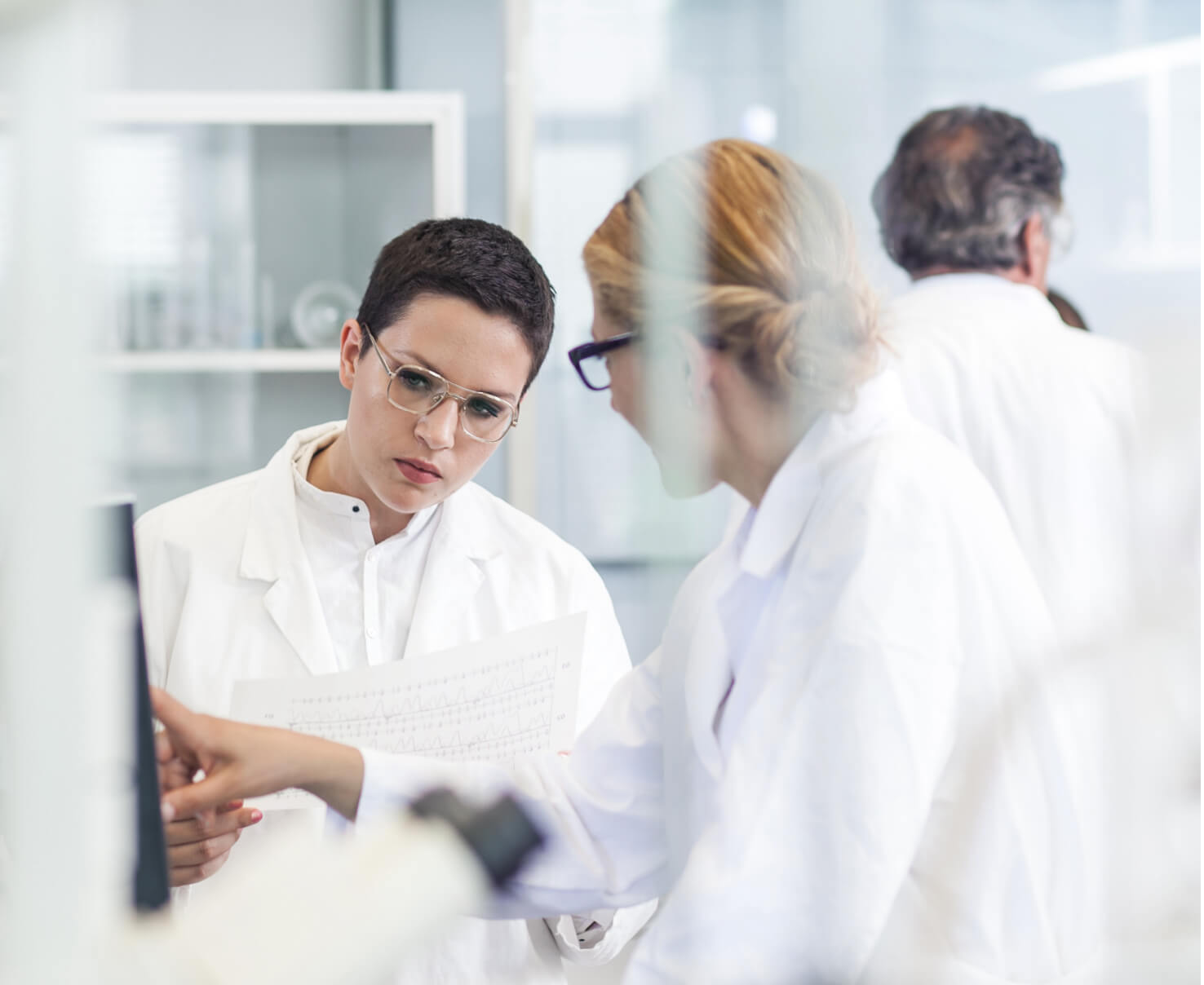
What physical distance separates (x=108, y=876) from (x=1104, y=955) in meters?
0.46

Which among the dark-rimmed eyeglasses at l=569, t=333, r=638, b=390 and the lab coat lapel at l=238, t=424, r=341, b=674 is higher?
the dark-rimmed eyeglasses at l=569, t=333, r=638, b=390

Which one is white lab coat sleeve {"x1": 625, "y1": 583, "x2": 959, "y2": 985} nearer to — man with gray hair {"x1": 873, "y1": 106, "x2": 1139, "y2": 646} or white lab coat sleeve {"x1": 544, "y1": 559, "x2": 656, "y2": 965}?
man with gray hair {"x1": 873, "y1": 106, "x2": 1139, "y2": 646}

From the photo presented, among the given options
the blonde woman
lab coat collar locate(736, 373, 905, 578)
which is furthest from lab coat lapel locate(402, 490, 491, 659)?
lab coat collar locate(736, 373, 905, 578)

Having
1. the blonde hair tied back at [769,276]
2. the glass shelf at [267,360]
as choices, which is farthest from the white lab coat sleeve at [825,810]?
the glass shelf at [267,360]

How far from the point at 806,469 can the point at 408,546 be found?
0.46 meters

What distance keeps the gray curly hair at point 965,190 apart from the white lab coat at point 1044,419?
2 centimetres

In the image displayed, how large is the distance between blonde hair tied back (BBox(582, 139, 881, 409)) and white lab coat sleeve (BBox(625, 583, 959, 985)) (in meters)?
0.13

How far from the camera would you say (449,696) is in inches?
28.8

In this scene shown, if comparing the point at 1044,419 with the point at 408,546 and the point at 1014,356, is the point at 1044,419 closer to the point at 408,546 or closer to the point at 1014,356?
the point at 1014,356

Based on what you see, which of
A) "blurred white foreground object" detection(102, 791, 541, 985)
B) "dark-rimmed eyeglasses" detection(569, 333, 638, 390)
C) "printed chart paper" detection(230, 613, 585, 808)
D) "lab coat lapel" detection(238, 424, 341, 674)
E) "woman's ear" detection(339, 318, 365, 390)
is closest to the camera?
"blurred white foreground object" detection(102, 791, 541, 985)

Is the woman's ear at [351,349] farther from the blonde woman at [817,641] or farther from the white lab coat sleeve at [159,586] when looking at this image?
the blonde woman at [817,641]

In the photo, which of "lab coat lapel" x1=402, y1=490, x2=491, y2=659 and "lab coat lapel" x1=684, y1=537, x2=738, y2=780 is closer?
"lab coat lapel" x1=684, y1=537, x2=738, y2=780

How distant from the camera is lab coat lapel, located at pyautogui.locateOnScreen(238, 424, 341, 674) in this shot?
823 mm

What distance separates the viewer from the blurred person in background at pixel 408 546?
2.72 feet
